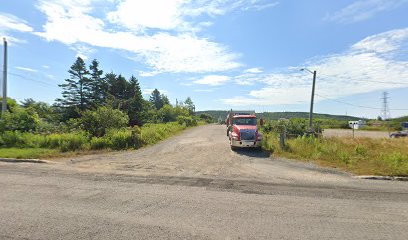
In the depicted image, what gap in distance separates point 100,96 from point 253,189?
2448 inches

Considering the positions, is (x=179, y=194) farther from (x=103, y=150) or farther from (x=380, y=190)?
(x=103, y=150)

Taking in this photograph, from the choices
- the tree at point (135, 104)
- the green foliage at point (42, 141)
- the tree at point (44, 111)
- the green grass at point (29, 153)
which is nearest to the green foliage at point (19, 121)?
the green foliage at point (42, 141)

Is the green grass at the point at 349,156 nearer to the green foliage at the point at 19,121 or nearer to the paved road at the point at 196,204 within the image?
the paved road at the point at 196,204

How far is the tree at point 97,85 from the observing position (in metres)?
63.3

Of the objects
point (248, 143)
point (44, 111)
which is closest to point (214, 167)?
point (248, 143)

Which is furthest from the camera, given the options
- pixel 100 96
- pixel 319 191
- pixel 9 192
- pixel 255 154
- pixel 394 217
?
pixel 100 96

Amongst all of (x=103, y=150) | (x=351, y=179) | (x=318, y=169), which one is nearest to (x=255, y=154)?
(x=318, y=169)

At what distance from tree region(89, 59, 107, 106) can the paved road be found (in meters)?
55.4

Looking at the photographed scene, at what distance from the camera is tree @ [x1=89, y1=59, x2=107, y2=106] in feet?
208

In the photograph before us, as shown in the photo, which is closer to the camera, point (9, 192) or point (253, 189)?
point (9, 192)

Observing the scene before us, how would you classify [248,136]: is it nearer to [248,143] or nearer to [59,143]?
[248,143]

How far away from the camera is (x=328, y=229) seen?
5.20 meters

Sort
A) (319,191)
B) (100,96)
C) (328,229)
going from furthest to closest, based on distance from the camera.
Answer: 1. (100,96)
2. (319,191)
3. (328,229)

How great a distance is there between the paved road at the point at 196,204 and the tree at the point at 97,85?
182 ft
